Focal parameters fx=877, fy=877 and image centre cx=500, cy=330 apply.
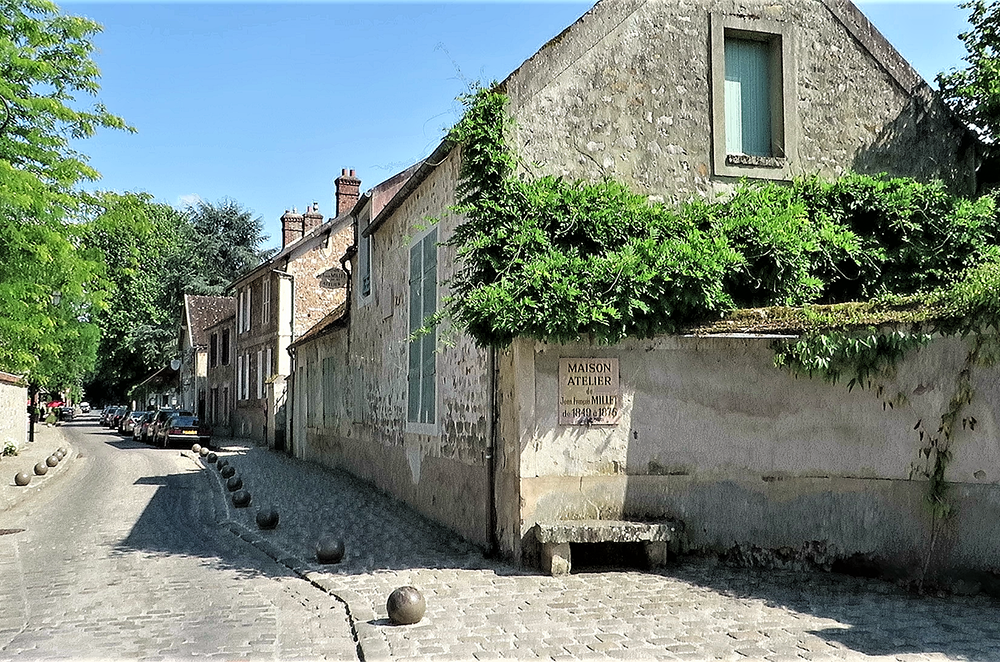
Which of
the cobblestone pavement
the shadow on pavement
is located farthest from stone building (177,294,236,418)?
the shadow on pavement

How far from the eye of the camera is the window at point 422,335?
12.2 m

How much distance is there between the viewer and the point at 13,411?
1189 inches

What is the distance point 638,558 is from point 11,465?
20.0 meters

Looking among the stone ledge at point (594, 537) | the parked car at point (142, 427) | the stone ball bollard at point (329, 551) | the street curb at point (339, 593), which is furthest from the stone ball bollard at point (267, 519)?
the parked car at point (142, 427)

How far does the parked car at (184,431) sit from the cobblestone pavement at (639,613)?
23.1 meters

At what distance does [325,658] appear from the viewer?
606 cm

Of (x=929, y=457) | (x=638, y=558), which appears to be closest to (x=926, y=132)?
(x=929, y=457)

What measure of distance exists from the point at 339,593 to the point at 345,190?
2735 centimetres

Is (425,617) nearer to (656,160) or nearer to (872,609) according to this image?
(872,609)

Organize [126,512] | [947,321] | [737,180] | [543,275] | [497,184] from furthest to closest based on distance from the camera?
[126,512]
[737,180]
[497,184]
[543,275]
[947,321]

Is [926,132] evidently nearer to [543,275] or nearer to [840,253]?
[840,253]

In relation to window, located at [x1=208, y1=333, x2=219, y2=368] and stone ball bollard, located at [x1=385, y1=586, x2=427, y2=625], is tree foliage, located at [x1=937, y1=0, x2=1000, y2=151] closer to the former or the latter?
stone ball bollard, located at [x1=385, y1=586, x2=427, y2=625]

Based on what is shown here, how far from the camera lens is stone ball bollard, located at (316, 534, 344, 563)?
9234 millimetres

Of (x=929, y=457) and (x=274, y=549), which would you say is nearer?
(x=929, y=457)
